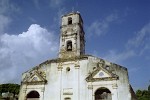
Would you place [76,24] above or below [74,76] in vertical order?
above

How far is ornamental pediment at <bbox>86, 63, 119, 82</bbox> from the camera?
2122 centimetres

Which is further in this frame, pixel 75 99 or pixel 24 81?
pixel 24 81

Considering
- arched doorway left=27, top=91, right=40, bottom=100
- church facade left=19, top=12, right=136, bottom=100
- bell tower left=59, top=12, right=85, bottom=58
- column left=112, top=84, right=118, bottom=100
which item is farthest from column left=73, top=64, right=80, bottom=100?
arched doorway left=27, top=91, right=40, bottom=100

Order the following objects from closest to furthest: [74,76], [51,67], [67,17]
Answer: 1. [74,76]
2. [51,67]
3. [67,17]

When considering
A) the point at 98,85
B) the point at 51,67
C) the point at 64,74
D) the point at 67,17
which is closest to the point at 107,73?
the point at 98,85

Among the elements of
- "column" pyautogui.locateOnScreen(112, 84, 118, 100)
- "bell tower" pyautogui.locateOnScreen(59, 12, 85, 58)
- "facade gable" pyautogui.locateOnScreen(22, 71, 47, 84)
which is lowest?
"column" pyautogui.locateOnScreen(112, 84, 118, 100)

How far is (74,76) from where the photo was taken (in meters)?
22.5

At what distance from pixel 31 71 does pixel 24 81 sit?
4.70 feet

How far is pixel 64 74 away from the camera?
2306cm

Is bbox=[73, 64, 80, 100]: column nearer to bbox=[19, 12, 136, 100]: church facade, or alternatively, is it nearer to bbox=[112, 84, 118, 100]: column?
bbox=[19, 12, 136, 100]: church facade

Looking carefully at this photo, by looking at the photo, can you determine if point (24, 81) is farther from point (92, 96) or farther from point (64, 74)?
point (92, 96)

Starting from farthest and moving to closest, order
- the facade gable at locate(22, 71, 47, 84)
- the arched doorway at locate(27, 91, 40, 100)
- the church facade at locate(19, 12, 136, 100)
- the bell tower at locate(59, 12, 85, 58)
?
the arched doorway at locate(27, 91, 40, 100) → the bell tower at locate(59, 12, 85, 58) → the facade gable at locate(22, 71, 47, 84) → the church facade at locate(19, 12, 136, 100)

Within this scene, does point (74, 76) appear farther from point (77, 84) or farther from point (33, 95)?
point (33, 95)

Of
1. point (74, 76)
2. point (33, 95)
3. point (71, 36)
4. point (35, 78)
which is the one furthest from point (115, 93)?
point (33, 95)
